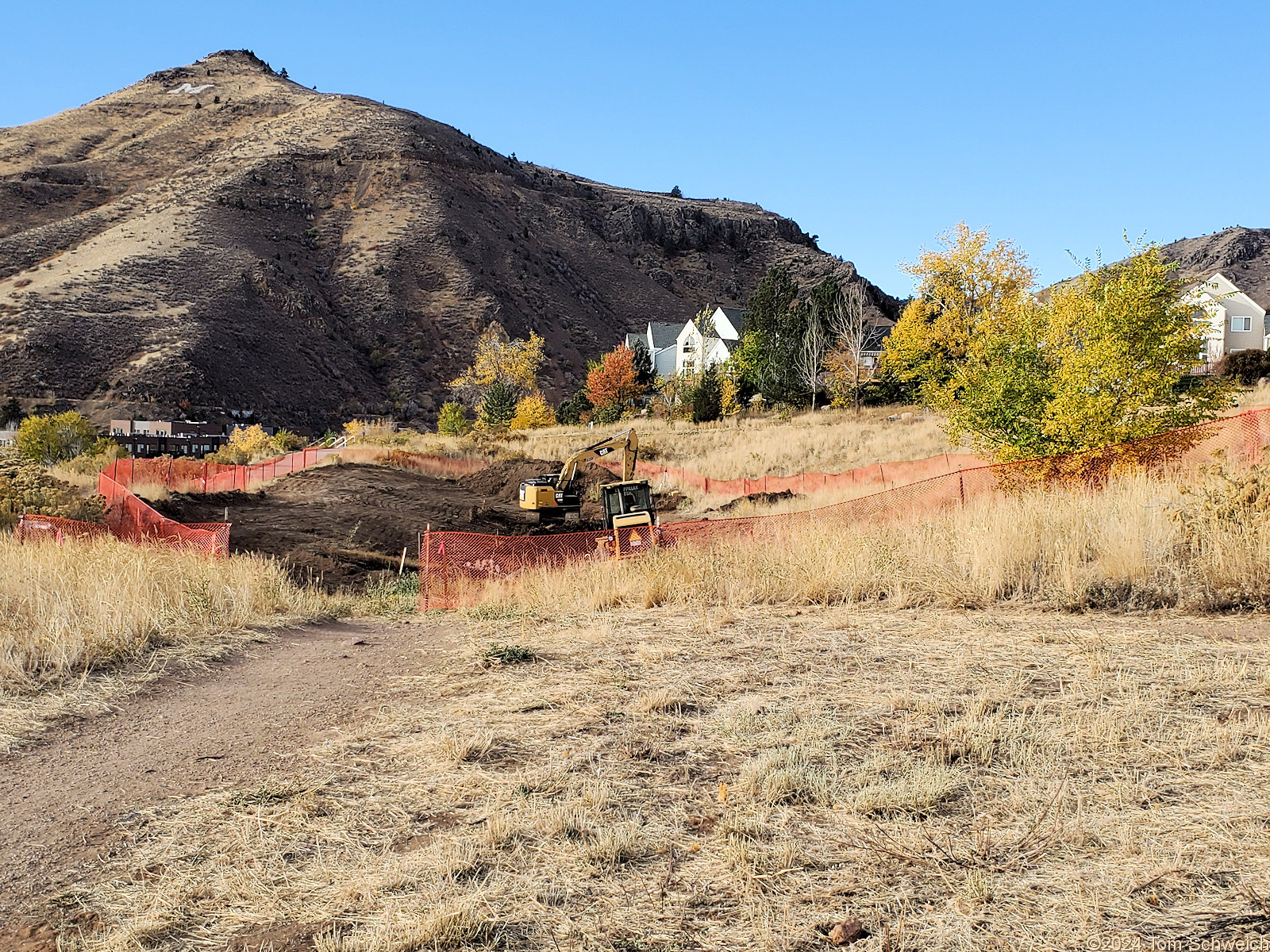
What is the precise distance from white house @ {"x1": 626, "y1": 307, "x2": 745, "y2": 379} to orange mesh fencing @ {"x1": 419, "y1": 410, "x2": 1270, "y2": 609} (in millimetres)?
51365

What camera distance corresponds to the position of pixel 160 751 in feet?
18.6

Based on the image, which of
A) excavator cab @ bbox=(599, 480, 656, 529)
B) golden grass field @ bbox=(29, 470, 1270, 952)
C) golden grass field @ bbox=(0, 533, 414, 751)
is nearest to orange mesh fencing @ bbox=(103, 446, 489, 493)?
excavator cab @ bbox=(599, 480, 656, 529)

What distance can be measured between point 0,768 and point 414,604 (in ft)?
24.4

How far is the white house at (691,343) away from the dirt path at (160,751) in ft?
192

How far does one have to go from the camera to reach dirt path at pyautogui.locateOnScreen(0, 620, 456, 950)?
4109mm

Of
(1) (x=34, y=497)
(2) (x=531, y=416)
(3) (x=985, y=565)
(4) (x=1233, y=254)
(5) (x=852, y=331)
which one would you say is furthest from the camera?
(4) (x=1233, y=254)

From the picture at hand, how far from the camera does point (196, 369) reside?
67000 millimetres

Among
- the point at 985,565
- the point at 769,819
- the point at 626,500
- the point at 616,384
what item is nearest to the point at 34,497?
the point at 626,500

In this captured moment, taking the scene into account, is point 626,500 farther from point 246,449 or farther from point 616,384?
point 616,384

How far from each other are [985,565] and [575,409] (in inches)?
2221

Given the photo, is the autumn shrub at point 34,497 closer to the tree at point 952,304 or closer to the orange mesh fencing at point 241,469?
the orange mesh fencing at point 241,469

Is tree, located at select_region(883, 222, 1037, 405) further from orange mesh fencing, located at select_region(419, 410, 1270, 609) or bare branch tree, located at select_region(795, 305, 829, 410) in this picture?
orange mesh fencing, located at select_region(419, 410, 1270, 609)

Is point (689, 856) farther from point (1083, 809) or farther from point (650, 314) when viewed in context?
point (650, 314)

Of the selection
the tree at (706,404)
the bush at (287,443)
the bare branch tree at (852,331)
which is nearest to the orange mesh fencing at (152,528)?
the bush at (287,443)
